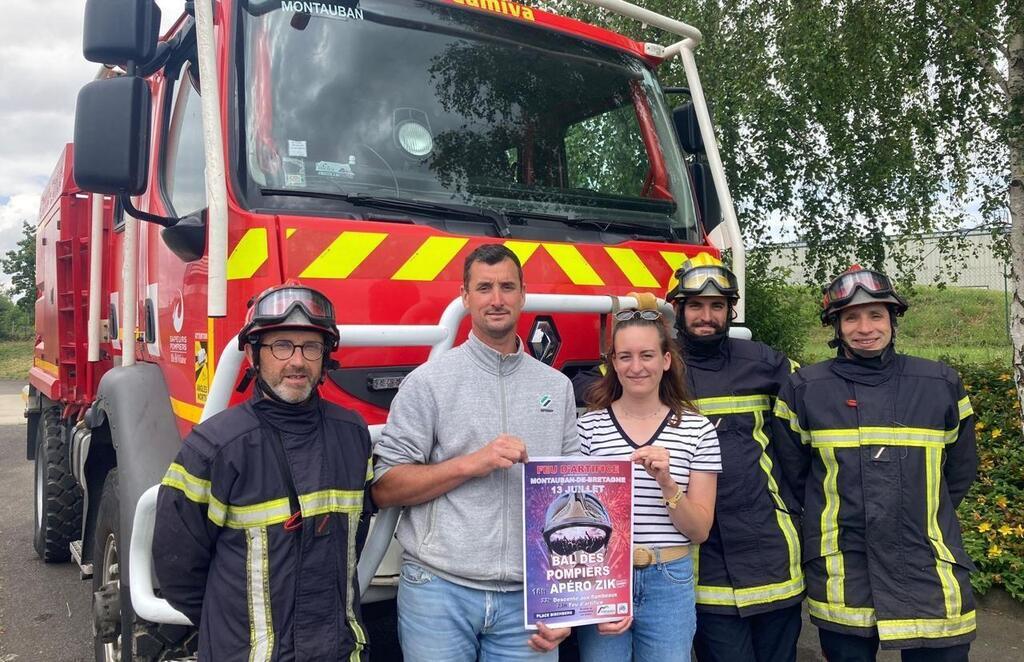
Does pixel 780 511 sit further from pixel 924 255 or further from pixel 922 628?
pixel 924 255

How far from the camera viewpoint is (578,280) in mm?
2887

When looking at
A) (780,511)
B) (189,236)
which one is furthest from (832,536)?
(189,236)

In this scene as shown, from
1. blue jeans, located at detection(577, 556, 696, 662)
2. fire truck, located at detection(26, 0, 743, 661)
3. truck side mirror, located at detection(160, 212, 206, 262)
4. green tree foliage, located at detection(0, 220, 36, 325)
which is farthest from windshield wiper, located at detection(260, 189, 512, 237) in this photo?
green tree foliage, located at detection(0, 220, 36, 325)

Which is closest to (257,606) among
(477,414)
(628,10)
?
(477,414)

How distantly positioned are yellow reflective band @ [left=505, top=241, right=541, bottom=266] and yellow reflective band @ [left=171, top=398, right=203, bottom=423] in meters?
1.12

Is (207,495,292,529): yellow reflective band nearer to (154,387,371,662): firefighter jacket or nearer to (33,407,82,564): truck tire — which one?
(154,387,371,662): firefighter jacket

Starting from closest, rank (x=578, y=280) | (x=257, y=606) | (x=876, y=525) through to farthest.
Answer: (x=257, y=606) < (x=876, y=525) < (x=578, y=280)

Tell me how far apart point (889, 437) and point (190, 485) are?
74.5 inches

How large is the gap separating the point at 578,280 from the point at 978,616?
320cm

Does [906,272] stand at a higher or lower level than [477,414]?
higher

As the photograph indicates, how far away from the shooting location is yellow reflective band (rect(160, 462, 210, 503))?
185 centimetres

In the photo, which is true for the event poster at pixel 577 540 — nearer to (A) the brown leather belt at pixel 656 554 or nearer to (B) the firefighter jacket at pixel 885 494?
(A) the brown leather belt at pixel 656 554

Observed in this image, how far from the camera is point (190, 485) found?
6.06ft

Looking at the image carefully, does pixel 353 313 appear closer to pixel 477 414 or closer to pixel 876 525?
pixel 477 414
